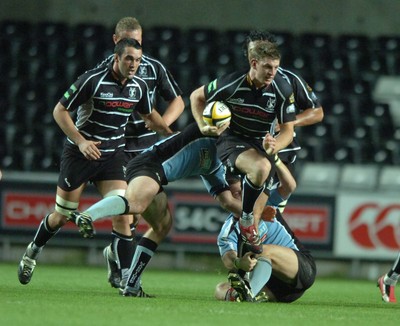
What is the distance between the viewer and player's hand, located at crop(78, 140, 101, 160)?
8473 mm

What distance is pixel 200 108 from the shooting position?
8.55m

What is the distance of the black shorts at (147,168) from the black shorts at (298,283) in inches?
42.0

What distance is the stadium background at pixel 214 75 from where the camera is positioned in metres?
13.0

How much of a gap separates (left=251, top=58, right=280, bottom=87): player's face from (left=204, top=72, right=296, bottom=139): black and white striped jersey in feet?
0.39

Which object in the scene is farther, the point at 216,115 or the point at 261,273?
the point at 216,115

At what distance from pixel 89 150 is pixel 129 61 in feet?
2.28

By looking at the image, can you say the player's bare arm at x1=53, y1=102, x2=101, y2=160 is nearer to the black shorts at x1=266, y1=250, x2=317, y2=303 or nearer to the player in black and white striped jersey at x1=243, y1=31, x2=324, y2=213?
the player in black and white striped jersey at x1=243, y1=31, x2=324, y2=213

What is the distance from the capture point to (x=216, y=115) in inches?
321

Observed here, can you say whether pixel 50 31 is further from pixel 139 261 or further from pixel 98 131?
pixel 139 261

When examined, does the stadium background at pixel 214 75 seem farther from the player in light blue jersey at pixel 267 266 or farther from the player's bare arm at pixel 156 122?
the player in light blue jersey at pixel 267 266

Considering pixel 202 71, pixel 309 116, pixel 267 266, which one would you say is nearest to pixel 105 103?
pixel 267 266

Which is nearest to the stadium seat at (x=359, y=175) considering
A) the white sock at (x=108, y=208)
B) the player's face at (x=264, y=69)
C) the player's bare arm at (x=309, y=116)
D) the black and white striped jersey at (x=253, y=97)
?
the player's bare arm at (x=309, y=116)

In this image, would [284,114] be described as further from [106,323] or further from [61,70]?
[61,70]

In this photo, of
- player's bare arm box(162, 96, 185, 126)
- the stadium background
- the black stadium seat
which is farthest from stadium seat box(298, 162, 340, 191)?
player's bare arm box(162, 96, 185, 126)
